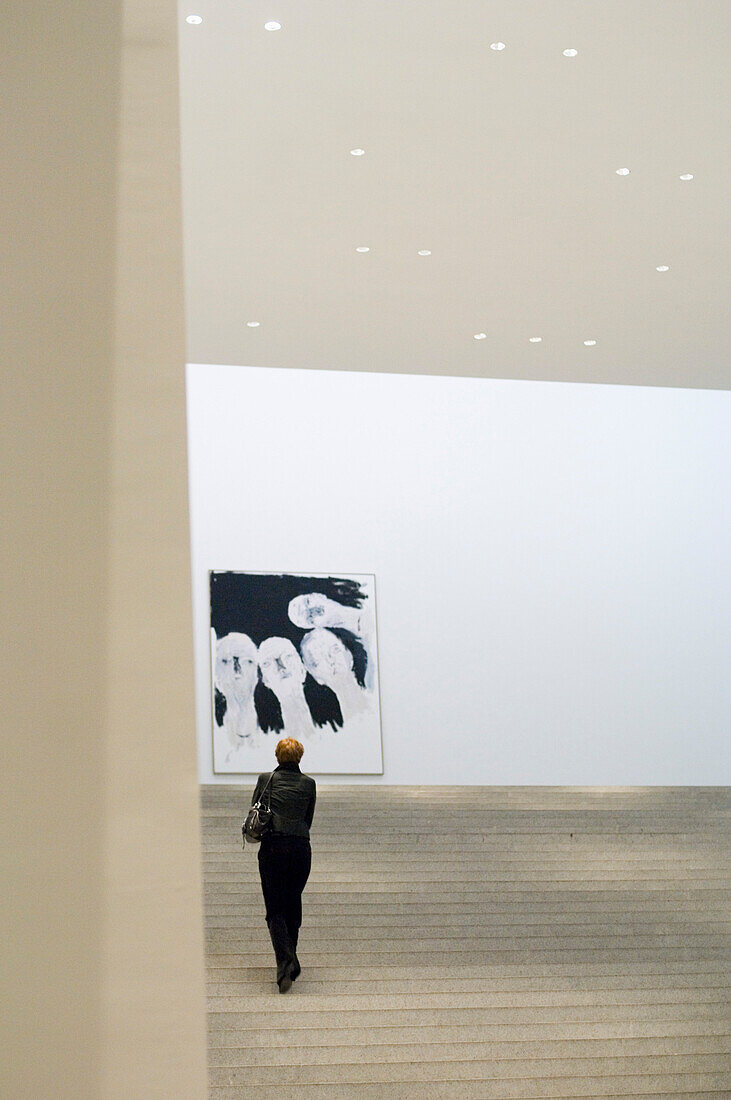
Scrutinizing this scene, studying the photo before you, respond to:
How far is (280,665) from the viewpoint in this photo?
50.7 feet

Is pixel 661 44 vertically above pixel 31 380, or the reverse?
pixel 661 44

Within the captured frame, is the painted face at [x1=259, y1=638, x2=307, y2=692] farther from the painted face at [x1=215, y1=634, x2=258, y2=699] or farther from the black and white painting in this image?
the painted face at [x1=215, y1=634, x2=258, y2=699]

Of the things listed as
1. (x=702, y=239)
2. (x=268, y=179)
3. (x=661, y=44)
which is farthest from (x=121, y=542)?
(x=702, y=239)

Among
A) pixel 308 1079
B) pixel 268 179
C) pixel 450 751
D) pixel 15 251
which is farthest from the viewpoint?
pixel 450 751

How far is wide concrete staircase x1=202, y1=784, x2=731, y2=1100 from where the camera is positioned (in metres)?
8.38

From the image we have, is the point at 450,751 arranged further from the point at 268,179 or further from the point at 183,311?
the point at 183,311

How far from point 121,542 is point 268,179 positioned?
968 centimetres

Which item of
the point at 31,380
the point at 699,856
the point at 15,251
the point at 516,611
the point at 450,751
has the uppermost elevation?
the point at 15,251

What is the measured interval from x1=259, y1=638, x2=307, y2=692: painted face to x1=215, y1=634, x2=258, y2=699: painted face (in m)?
0.13

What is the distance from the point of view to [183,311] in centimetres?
194

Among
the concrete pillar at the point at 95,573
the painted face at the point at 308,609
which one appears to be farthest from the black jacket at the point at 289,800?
the concrete pillar at the point at 95,573

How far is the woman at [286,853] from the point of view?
9008 millimetres

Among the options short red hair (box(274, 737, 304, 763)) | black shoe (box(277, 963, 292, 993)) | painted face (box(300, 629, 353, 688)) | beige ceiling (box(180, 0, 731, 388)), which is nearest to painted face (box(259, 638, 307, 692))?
painted face (box(300, 629, 353, 688))

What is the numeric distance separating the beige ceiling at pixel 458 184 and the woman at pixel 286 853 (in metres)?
4.97
